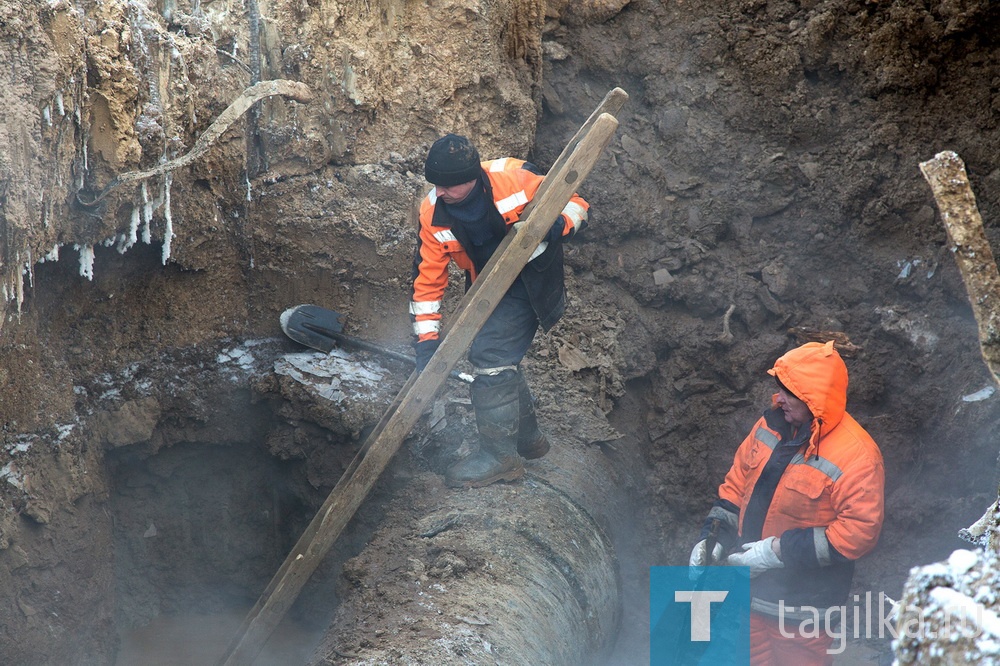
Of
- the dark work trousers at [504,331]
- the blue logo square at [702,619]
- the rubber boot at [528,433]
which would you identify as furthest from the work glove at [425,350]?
the blue logo square at [702,619]

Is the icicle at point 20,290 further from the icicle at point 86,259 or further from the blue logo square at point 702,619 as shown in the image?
the blue logo square at point 702,619

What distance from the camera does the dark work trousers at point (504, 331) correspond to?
12.9 feet

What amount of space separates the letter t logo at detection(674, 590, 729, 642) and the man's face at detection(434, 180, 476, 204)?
7.20 feet

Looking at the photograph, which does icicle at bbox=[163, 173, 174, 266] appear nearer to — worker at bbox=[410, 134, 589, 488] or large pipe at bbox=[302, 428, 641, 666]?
worker at bbox=[410, 134, 589, 488]

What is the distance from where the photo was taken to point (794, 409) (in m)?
3.46

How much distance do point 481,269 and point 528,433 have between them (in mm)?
975

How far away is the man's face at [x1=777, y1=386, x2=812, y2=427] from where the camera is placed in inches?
135

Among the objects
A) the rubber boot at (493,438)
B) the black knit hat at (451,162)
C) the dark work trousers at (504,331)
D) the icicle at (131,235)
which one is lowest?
the rubber boot at (493,438)

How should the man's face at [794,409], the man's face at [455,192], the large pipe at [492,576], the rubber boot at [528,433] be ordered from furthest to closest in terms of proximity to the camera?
the rubber boot at [528,433] < the man's face at [455,192] < the man's face at [794,409] < the large pipe at [492,576]

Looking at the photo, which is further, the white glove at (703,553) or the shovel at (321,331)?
the shovel at (321,331)

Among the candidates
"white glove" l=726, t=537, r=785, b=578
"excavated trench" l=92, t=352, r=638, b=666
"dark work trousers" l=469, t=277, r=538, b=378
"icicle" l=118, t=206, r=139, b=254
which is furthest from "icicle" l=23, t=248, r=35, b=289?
"white glove" l=726, t=537, r=785, b=578

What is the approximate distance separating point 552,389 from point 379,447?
1581mm

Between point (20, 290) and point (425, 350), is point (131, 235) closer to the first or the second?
point (20, 290)

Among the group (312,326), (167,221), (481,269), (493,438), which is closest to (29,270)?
(167,221)
